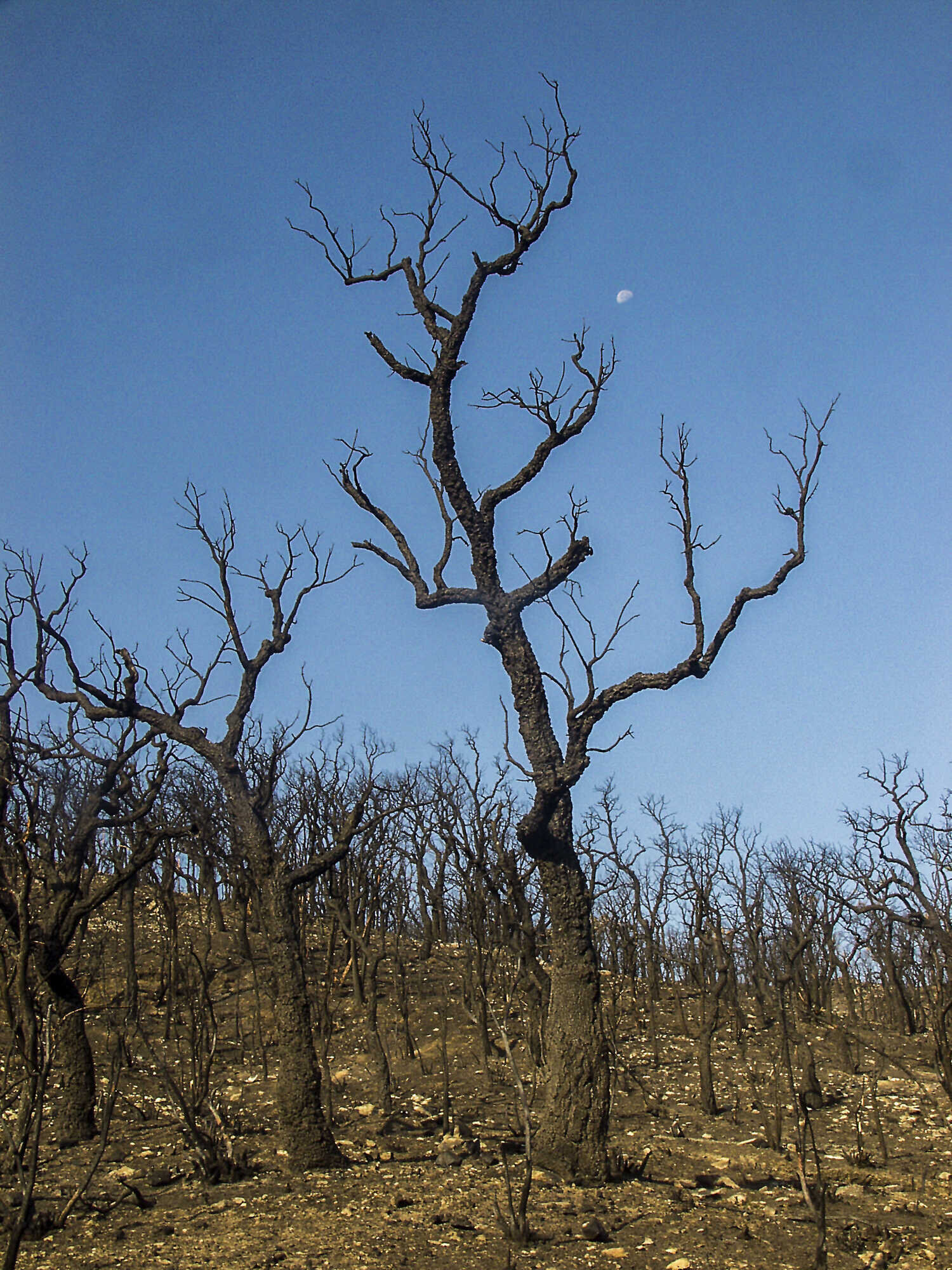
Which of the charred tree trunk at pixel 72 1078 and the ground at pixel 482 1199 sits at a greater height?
the charred tree trunk at pixel 72 1078

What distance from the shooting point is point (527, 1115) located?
7.00 metres

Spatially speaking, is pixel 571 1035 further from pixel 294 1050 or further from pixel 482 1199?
pixel 294 1050

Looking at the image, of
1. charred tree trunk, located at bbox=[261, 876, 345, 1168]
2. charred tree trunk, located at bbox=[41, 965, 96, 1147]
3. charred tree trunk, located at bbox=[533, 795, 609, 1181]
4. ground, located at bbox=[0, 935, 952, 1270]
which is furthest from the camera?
charred tree trunk, located at bbox=[41, 965, 96, 1147]

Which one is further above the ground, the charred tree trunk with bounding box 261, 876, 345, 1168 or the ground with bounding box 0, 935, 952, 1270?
the charred tree trunk with bounding box 261, 876, 345, 1168

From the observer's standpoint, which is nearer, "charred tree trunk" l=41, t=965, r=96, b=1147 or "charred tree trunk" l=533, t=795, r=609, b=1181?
"charred tree trunk" l=533, t=795, r=609, b=1181

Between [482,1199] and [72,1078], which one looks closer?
[482,1199]

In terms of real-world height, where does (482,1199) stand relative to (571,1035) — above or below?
below

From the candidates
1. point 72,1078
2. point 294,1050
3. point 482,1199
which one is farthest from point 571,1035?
point 72,1078

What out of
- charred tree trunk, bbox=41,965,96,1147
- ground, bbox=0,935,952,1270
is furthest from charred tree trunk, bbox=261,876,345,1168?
charred tree trunk, bbox=41,965,96,1147

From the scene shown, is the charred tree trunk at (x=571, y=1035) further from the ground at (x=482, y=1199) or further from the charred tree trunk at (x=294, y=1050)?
the charred tree trunk at (x=294, y=1050)

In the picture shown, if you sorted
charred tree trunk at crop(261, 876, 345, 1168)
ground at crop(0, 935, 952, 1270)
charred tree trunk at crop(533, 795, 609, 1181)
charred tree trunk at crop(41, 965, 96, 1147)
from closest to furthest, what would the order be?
ground at crop(0, 935, 952, 1270), charred tree trunk at crop(533, 795, 609, 1181), charred tree trunk at crop(261, 876, 345, 1168), charred tree trunk at crop(41, 965, 96, 1147)

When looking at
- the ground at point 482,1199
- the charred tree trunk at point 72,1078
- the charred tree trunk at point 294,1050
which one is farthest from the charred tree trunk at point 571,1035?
the charred tree trunk at point 72,1078

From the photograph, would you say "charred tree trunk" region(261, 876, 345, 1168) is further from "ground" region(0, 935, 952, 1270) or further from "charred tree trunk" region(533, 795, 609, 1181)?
"charred tree trunk" region(533, 795, 609, 1181)

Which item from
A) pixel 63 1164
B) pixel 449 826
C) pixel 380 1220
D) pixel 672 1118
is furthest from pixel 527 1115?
pixel 449 826
